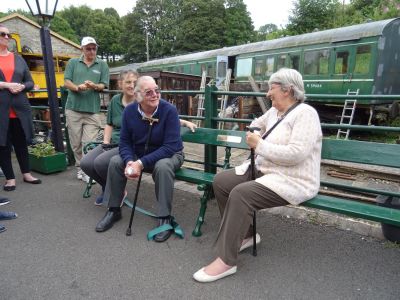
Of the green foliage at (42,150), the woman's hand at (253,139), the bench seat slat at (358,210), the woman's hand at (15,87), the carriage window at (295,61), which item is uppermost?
the carriage window at (295,61)

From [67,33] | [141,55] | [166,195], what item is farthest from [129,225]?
[67,33]

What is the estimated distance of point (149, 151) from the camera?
10.9 ft

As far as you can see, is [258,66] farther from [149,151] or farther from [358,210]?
[358,210]

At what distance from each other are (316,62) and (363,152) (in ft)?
36.6

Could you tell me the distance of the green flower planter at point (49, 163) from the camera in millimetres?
4918

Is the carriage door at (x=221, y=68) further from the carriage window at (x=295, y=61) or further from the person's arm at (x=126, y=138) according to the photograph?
the person's arm at (x=126, y=138)

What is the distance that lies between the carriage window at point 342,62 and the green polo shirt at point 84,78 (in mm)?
9960

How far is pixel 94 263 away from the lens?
2.66 meters

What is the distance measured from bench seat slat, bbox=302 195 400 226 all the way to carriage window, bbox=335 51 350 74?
35.1ft

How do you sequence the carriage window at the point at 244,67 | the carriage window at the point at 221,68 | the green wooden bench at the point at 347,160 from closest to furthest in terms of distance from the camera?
the green wooden bench at the point at 347,160, the carriage window at the point at 244,67, the carriage window at the point at 221,68

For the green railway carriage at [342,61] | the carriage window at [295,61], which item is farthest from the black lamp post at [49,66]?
the carriage window at [295,61]

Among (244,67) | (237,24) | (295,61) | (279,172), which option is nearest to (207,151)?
(279,172)

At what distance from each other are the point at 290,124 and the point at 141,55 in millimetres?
58115

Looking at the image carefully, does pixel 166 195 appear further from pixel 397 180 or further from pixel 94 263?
pixel 397 180
